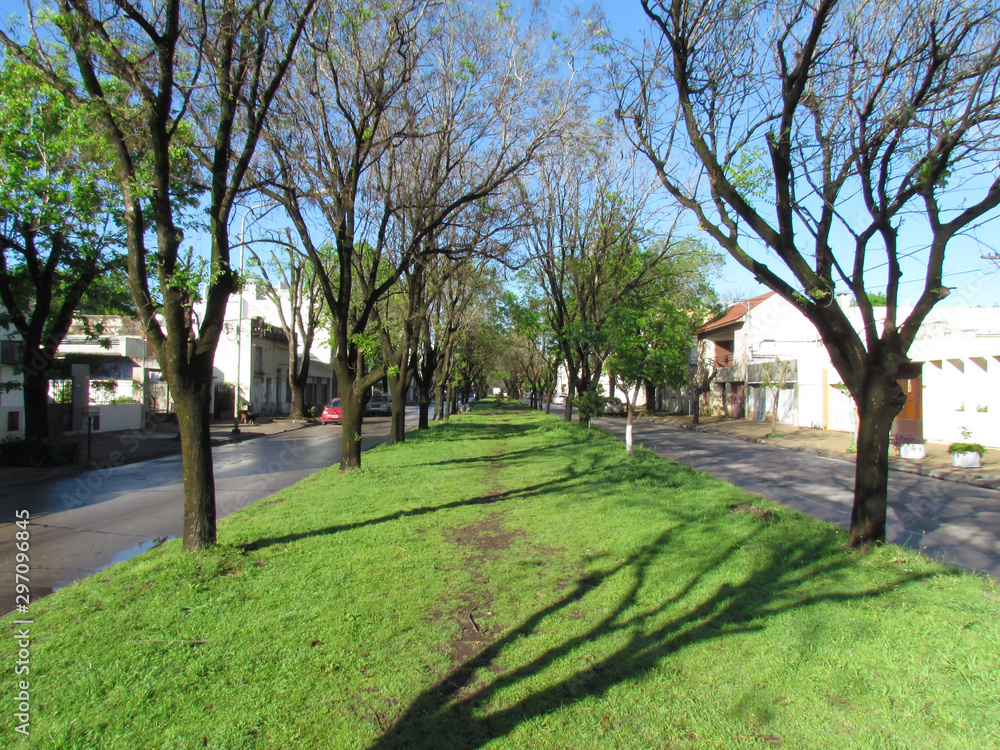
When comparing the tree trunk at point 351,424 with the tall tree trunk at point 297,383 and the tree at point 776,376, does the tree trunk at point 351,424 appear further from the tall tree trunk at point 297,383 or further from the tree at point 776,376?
the tall tree trunk at point 297,383

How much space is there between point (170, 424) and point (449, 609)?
1199 inches

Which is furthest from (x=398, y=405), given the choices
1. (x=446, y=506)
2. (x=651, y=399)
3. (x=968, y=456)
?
(x=651, y=399)

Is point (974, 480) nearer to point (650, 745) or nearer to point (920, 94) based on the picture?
point (920, 94)

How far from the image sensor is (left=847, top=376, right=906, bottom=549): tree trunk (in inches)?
242

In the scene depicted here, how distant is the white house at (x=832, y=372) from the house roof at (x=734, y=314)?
0.26ft

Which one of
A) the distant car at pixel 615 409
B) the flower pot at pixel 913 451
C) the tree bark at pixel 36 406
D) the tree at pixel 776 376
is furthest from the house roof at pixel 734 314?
the tree bark at pixel 36 406

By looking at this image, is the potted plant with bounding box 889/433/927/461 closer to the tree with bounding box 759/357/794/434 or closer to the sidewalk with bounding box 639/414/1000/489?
the sidewalk with bounding box 639/414/1000/489

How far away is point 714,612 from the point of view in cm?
475

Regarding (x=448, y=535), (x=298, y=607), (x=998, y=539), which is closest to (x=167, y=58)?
(x=298, y=607)

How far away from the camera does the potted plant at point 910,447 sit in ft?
59.1

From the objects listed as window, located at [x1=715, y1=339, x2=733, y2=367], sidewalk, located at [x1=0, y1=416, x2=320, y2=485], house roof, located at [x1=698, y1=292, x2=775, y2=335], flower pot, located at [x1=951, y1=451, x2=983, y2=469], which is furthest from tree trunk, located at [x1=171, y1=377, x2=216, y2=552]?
window, located at [x1=715, y1=339, x2=733, y2=367]

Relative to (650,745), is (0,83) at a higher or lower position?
higher

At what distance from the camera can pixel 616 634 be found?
441cm

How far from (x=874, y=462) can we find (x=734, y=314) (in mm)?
39446
